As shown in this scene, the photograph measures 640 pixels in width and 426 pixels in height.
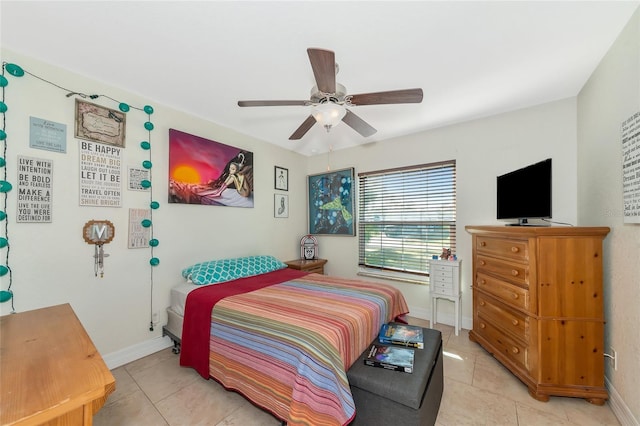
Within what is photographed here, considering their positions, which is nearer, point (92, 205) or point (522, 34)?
point (522, 34)

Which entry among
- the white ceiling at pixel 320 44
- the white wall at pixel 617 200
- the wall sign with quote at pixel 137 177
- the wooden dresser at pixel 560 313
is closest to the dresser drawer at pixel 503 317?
the wooden dresser at pixel 560 313

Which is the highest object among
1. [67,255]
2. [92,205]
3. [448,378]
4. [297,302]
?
[92,205]

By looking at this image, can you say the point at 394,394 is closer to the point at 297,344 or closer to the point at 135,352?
the point at 297,344

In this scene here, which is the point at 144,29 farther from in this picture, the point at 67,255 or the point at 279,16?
the point at 67,255

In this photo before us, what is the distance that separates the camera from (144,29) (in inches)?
64.0

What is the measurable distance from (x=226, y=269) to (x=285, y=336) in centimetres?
150

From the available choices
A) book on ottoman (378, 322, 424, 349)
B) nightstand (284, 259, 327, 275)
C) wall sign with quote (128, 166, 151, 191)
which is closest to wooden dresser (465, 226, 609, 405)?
book on ottoman (378, 322, 424, 349)

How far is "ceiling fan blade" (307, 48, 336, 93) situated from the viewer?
1320 millimetres

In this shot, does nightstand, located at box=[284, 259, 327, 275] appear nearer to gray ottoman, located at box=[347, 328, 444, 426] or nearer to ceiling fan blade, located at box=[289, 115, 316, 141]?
ceiling fan blade, located at box=[289, 115, 316, 141]

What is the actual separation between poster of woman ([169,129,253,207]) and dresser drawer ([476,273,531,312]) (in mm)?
2861

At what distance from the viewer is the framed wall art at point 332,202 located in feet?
13.0

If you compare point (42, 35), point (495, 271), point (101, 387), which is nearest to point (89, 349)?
point (101, 387)

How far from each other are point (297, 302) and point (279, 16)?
1.94 metres

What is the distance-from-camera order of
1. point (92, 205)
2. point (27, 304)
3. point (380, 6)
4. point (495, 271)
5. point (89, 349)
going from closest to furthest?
point (89, 349), point (380, 6), point (27, 304), point (92, 205), point (495, 271)
